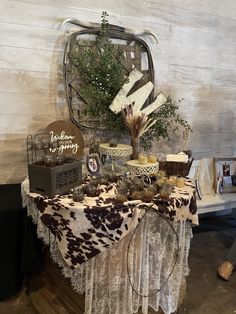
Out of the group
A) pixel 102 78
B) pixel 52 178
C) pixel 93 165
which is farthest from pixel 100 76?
pixel 52 178

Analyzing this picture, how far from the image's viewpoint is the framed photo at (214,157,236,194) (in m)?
2.63

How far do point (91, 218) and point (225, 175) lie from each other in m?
1.70

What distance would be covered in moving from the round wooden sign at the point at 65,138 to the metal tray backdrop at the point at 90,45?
227 millimetres

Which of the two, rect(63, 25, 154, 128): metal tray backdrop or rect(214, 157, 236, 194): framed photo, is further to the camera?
rect(214, 157, 236, 194): framed photo

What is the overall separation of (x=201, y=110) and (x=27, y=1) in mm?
1624

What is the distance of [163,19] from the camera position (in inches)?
93.8

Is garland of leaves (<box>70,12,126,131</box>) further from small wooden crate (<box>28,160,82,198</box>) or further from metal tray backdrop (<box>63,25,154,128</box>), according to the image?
small wooden crate (<box>28,160,82,198</box>)

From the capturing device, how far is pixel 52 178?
1445mm

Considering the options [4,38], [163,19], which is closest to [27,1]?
[4,38]

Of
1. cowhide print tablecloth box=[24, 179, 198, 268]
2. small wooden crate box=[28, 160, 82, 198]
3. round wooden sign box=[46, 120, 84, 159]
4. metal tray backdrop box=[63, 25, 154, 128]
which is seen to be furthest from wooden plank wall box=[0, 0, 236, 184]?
cowhide print tablecloth box=[24, 179, 198, 268]

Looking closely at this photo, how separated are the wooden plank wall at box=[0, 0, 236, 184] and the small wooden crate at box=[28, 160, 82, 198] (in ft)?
2.16

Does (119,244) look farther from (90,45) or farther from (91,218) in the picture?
(90,45)

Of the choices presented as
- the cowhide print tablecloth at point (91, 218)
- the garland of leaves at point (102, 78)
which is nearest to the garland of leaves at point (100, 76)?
the garland of leaves at point (102, 78)

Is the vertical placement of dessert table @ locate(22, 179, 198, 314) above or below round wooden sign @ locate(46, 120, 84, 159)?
below
